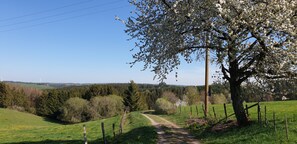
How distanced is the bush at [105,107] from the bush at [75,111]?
12.0 feet

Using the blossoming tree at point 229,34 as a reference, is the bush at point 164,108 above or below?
below

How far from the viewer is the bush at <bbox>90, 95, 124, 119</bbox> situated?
108m

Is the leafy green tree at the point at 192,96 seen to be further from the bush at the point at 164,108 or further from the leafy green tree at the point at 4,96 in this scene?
the leafy green tree at the point at 4,96

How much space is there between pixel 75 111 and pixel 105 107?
11.3 meters

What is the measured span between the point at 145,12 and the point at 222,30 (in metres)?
5.26

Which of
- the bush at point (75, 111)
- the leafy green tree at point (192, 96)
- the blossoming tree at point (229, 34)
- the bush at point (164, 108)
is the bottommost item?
the bush at point (75, 111)

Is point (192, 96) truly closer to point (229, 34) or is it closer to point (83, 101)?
point (83, 101)

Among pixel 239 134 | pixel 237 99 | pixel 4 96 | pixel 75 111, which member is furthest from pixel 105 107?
pixel 239 134

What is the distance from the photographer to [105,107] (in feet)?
358

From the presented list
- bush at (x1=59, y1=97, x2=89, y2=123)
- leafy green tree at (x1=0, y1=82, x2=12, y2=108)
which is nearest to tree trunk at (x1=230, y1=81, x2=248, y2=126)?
bush at (x1=59, y1=97, x2=89, y2=123)

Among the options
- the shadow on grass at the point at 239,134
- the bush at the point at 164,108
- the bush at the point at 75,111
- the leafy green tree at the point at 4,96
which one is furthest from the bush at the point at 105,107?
the shadow on grass at the point at 239,134

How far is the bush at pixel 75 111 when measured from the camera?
361 feet

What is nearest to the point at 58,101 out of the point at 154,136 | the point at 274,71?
the point at 154,136

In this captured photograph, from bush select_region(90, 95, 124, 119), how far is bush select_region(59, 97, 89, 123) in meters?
3.66
